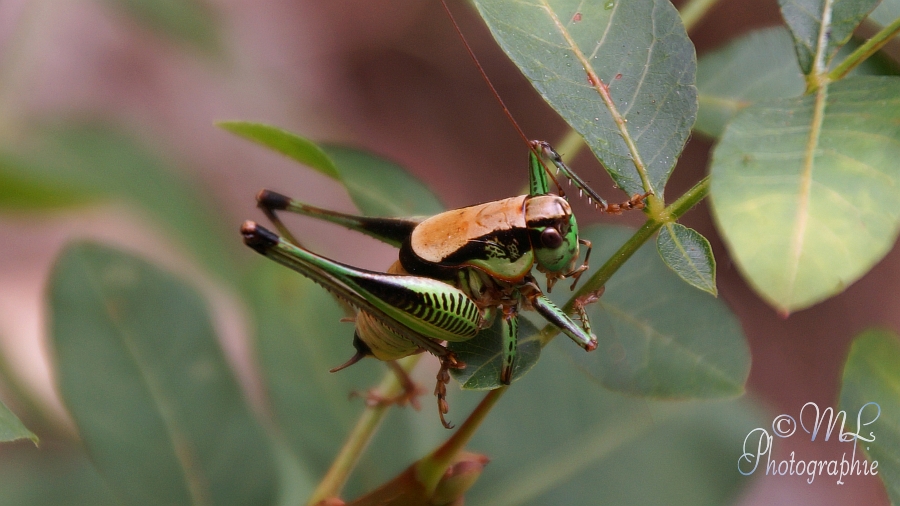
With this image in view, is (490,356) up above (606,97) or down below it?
below

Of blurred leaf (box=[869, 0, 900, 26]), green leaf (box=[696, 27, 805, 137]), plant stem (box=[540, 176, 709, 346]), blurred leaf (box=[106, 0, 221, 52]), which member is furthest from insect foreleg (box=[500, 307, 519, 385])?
blurred leaf (box=[106, 0, 221, 52])

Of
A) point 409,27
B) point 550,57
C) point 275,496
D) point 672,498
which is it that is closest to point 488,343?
point 550,57

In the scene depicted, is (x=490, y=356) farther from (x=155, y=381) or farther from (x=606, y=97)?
(x=155, y=381)

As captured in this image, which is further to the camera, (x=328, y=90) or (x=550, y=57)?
(x=328, y=90)

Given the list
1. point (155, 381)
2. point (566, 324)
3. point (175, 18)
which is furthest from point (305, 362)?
point (175, 18)

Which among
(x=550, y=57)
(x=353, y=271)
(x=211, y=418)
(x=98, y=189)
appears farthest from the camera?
(x=98, y=189)

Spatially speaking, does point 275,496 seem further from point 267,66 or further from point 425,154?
point 267,66

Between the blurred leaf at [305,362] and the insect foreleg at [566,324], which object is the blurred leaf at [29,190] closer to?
the blurred leaf at [305,362]
